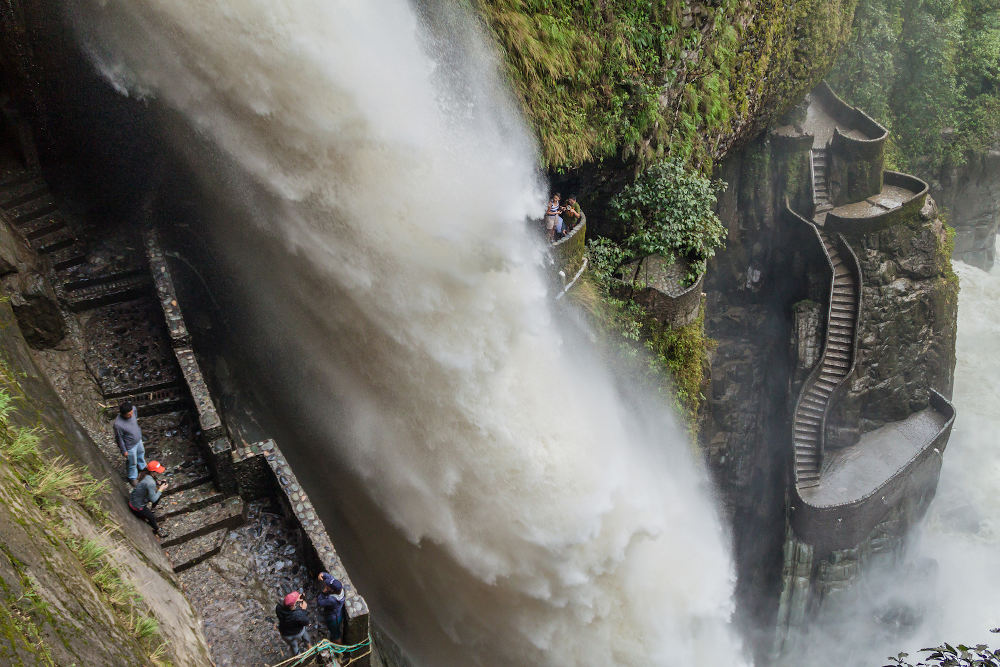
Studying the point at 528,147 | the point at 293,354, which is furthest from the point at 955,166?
the point at 293,354

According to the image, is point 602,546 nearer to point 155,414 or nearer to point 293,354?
point 293,354

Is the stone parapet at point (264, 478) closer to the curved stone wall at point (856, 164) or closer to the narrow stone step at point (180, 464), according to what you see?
the narrow stone step at point (180, 464)

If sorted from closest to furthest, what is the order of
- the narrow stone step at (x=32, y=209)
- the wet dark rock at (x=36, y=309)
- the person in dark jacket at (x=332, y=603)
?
the person in dark jacket at (x=332, y=603) < the wet dark rock at (x=36, y=309) < the narrow stone step at (x=32, y=209)

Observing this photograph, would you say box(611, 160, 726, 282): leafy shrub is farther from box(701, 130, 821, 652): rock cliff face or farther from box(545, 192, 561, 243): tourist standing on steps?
box(701, 130, 821, 652): rock cliff face

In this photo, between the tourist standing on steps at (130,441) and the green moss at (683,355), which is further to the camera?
the green moss at (683,355)

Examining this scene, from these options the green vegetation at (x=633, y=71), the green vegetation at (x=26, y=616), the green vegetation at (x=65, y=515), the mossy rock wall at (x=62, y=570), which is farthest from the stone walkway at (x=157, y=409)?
the green vegetation at (x=633, y=71)
